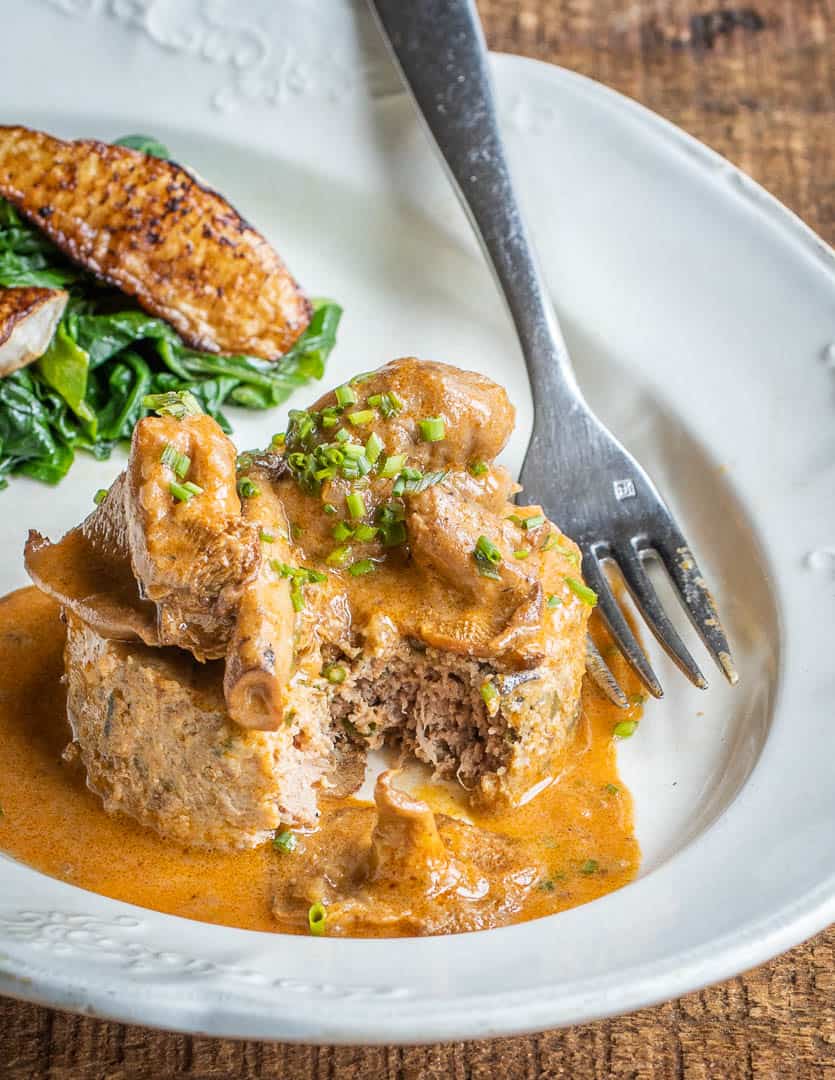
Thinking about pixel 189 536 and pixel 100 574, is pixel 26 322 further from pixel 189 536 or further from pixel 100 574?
pixel 189 536

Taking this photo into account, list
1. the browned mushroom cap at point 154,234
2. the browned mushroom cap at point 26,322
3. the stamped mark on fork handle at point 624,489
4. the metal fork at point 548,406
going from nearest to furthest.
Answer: the metal fork at point 548,406 < the stamped mark on fork handle at point 624,489 < the browned mushroom cap at point 26,322 < the browned mushroom cap at point 154,234

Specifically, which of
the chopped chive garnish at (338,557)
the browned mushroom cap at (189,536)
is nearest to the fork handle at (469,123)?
the chopped chive garnish at (338,557)

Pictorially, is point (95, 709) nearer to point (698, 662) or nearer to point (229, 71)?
point (698, 662)

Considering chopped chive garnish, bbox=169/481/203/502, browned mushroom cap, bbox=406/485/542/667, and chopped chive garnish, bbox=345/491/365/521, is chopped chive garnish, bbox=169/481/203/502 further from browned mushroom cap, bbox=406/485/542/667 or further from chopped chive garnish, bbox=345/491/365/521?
browned mushroom cap, bbox=406/485/542/667

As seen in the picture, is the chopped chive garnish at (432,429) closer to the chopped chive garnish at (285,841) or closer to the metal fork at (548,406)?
the metal fork at (548,406)

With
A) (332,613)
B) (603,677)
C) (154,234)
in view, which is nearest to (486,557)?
(332,613)

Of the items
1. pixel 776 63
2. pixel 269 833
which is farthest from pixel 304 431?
pixel 776 63
